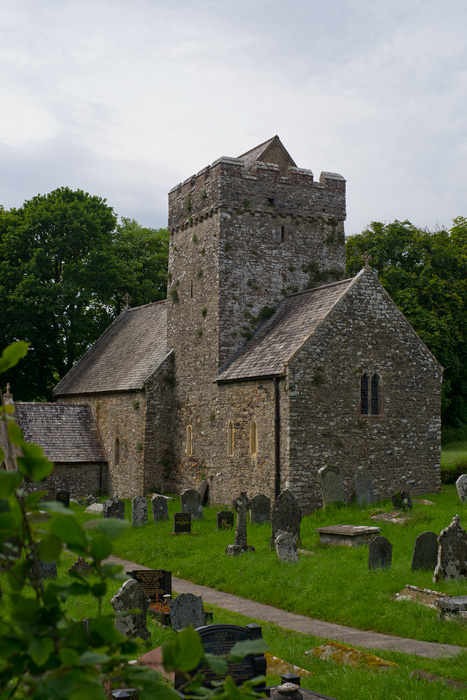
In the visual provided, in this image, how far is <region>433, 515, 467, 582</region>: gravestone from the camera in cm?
1175

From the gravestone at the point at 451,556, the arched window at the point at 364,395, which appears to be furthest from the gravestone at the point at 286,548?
the arched window at the point at 364,395

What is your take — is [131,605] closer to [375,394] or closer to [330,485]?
[330,485]

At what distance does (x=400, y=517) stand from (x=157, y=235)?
3325 cm

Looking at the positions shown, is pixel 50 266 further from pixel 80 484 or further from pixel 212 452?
pixel 212 452

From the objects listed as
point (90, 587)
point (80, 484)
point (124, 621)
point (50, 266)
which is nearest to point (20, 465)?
point (90, 587)

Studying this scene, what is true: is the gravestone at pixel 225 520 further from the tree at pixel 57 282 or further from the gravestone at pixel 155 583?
the tree at pixel 57 282

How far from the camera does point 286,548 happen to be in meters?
14.3

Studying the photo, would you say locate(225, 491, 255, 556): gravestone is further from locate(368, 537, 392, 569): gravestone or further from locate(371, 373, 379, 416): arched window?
locate(371, 373, 379, 416): arched window

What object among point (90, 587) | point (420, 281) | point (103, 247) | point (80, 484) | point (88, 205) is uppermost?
point (88, 205)

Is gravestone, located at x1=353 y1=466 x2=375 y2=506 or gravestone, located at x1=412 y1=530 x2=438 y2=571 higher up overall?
gravestone, located at x1=353 y1=466 x2=375 y2=506

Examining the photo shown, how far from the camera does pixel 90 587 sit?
2.26 metres

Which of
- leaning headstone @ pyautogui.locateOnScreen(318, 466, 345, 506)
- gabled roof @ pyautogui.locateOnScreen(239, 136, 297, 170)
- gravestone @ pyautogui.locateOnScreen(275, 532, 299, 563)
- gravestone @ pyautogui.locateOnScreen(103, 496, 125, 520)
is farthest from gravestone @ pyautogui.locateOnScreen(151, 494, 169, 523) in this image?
gabled roof @ pyautogui.locateOnScreen(239, 136, 297, 170)

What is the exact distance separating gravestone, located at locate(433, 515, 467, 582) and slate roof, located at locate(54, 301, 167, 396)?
1629 cm

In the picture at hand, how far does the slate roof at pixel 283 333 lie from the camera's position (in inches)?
825
